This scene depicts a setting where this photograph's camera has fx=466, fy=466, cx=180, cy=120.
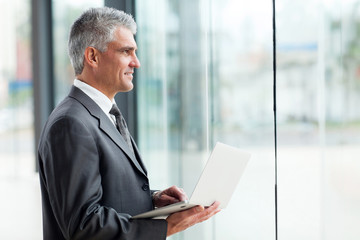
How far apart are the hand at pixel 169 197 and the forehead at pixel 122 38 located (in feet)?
2.10

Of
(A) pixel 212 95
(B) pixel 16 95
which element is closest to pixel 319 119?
(A) pixel 212 95

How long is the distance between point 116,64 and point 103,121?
0.81 feet

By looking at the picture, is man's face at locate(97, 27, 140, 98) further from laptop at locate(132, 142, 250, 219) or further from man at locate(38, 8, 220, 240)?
laptop at locate(132, 142, 250, 219)

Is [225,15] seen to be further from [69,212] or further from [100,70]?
[69,212]

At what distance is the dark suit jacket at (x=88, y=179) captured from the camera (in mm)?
1505

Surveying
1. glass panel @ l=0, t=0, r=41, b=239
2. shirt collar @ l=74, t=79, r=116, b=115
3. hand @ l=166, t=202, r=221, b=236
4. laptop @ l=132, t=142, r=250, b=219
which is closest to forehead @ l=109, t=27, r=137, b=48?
shirt collar @ l=74, t=79, r=116, b=115

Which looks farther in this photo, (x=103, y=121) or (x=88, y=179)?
(x=103, y=121)

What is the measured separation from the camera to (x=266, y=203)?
300cm

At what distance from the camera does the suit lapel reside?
168 centimetres

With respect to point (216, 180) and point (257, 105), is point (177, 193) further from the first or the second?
point (257, 105)

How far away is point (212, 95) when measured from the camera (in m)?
3.33

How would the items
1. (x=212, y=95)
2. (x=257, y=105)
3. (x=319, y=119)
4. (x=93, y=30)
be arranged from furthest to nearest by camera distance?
(x=212, y=95) < (x=257, y=105) < (x=319, y=119) < (x=93, y=30)

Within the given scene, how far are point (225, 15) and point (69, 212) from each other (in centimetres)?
209

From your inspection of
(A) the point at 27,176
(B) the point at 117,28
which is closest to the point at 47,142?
(B) the point at 117,28
